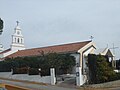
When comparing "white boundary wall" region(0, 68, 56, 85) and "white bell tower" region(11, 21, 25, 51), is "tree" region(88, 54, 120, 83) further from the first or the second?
"white bell tower" region(11, 21, 25, 51)

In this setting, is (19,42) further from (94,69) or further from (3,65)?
(94,69)

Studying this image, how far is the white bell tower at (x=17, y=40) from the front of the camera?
200 ft

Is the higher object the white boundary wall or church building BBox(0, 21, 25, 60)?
church building BBox(0, 21, 25, 60)

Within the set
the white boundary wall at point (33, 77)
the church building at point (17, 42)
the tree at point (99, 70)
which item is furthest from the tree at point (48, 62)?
the church building at point (17, 42)

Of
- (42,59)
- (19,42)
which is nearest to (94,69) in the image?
(42,59)

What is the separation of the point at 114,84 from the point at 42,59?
45.2ft

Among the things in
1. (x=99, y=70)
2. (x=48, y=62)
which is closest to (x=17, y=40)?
(x=48, y=62)

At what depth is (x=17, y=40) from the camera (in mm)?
62469

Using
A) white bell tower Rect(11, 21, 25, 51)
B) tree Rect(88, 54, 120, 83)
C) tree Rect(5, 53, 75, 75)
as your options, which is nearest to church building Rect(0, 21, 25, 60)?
white bell tower Rect(11, 21, 25, 51)

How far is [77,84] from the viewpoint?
32.1 m

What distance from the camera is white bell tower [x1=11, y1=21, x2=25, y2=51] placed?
61050mm

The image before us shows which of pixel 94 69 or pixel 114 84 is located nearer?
pixel 114 84

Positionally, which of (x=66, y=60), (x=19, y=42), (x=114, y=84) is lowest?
(x=114, y=84)

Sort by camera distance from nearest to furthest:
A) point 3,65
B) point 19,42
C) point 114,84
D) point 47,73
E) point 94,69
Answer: point 114,84 → point 94,69 → point 47,73 → point 3,65 → point 19,42
